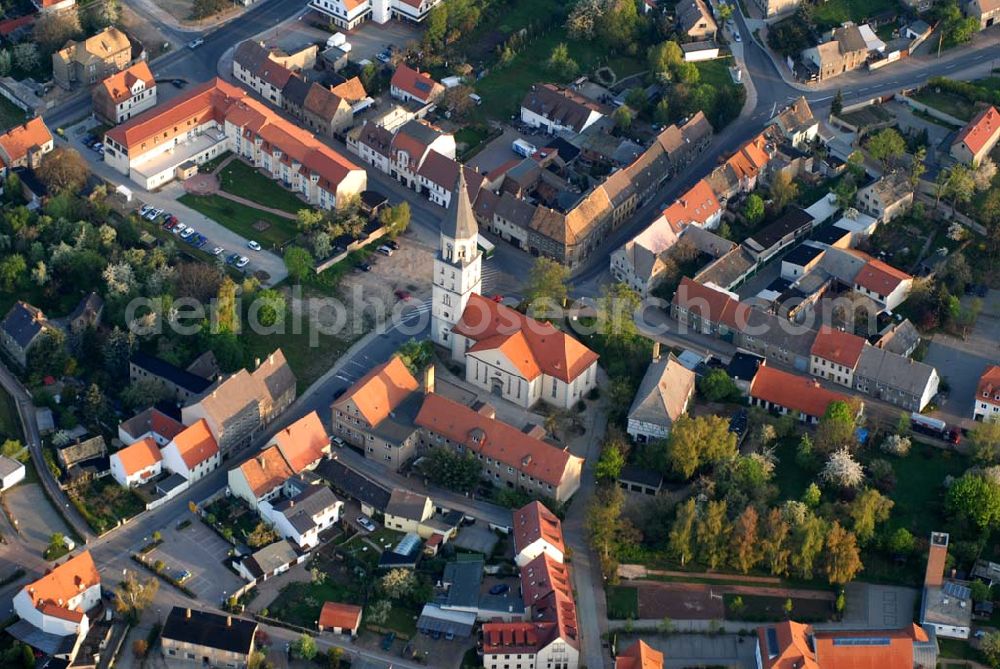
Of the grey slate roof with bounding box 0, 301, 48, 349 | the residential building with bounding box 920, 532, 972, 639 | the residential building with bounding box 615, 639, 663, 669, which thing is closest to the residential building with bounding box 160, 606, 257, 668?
the residential building with bounding box 615, 639, 663, 669

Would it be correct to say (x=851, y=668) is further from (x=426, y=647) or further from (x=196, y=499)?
(x=196, y=499)

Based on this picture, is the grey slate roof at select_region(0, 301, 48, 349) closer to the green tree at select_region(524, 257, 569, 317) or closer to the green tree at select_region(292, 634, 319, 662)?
the green tree at select_region(292, 634, 319, 662)

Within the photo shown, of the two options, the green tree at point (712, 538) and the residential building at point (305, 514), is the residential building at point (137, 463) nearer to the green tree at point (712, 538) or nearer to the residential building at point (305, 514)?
the residential building at point (305, 514)

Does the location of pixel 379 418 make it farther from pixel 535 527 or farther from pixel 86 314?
pixel 86 314

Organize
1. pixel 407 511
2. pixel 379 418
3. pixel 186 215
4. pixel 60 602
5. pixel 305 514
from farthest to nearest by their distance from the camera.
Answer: pixel 186 215
pixel 379 418
pixel 407 511
pixel 305 514
pixel 60 602

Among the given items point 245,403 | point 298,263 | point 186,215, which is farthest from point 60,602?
point 186,215

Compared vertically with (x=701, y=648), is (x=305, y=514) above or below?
above

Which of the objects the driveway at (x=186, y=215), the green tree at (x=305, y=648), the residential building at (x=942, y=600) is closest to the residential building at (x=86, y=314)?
the driveway at (x=186, y=215)
